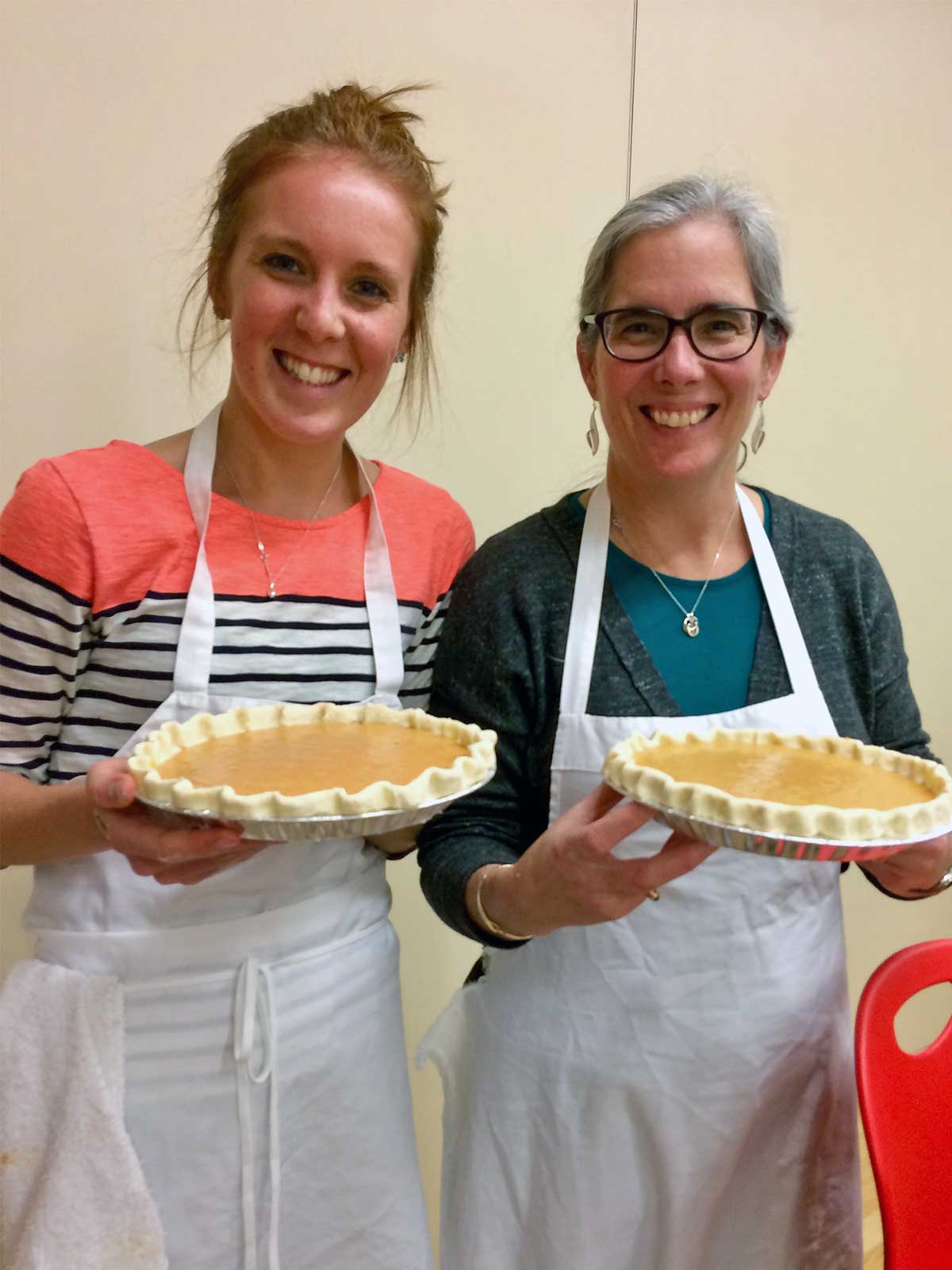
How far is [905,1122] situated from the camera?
1.27 m

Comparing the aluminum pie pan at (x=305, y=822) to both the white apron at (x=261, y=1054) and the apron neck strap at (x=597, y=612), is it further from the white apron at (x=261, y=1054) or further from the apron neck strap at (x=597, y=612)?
the apron neck strap at (x=597, y=612)

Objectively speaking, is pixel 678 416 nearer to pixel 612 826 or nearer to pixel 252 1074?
pixel 612 826

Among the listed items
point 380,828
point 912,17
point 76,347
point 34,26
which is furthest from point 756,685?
point 912,17

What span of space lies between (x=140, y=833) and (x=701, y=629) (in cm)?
83

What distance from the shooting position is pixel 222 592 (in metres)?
1.26

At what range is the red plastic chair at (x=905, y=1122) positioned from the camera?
47.4 inches

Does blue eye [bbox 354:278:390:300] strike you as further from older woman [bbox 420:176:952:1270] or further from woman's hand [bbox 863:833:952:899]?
woman's hand [bbox 863:833:952:899]

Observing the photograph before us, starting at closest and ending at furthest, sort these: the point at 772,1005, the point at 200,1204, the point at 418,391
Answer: the point at 200,1204 → the point at 772,1005 → the point at 418,391

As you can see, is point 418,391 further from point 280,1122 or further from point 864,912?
point 864,912

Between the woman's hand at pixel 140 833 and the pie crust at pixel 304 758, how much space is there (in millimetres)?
23

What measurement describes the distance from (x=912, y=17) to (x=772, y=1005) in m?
2.72

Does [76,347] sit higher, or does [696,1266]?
[76,347]

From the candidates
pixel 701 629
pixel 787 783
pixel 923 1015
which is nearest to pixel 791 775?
pixel 787 783

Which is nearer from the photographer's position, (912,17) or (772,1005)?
(772,1005)
